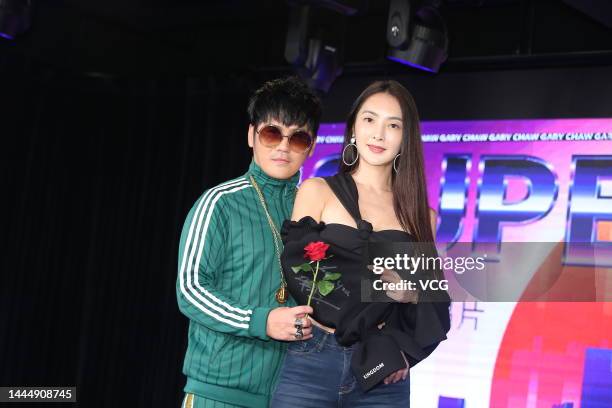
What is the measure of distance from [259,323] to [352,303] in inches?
11.5

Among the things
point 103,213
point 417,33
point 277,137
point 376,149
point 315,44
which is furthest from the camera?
point 103,213

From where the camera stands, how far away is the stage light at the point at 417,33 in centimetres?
456

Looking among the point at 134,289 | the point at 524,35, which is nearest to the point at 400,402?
the point at 524,35

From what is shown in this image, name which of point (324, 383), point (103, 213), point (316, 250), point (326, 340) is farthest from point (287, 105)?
point (103, 213)

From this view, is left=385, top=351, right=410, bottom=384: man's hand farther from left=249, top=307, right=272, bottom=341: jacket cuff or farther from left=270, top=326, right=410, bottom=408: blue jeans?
left=249, top=307, right=272, bottom=341: jacket cuff

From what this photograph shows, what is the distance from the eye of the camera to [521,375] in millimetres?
4703

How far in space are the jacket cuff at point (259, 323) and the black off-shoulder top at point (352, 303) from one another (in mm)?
126

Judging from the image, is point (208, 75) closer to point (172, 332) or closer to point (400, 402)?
point (172, 332)

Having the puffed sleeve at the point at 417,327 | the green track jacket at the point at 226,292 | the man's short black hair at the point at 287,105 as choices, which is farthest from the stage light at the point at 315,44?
the puffed sleeve at the point at 417,327

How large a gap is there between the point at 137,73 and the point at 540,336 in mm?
3445

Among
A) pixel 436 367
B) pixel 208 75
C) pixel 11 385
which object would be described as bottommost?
pixel 11 385

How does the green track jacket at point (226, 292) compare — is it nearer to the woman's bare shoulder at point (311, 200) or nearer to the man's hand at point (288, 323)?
the man's hand at point (288, 323)

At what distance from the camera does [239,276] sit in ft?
8.41

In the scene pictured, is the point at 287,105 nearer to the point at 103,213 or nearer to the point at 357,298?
the point at 357,298
